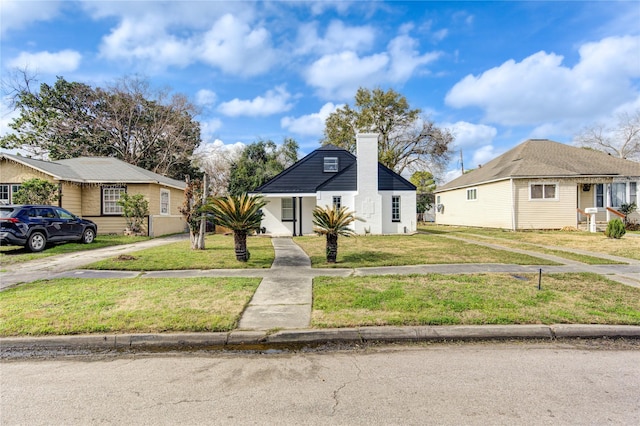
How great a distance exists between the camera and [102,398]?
9.97ft

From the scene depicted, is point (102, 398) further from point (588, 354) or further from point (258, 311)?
point (588, 354)

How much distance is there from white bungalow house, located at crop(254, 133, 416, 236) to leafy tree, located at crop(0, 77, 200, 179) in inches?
692

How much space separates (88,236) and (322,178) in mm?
11683

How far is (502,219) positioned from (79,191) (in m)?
24.6

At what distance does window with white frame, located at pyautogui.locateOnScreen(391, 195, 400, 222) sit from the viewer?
18.4 m

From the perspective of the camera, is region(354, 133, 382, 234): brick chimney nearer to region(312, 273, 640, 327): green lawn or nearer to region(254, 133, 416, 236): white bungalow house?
region(254, 133, 416, 236): white bungalow house

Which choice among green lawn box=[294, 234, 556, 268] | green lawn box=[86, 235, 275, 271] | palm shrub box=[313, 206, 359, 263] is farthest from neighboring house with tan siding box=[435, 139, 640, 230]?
green lawn box=[86, 235, 275, 271]

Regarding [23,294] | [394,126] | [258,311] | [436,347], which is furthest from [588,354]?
[394,126]

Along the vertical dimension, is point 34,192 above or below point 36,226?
above

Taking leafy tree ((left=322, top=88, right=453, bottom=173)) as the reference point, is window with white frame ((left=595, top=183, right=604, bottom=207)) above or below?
below

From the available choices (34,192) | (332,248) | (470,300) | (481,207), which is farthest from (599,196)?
(34,192)

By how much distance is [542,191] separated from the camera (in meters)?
19.3

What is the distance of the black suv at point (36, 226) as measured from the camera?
425 inches

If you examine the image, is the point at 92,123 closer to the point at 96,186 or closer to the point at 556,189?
the point at 96,186
